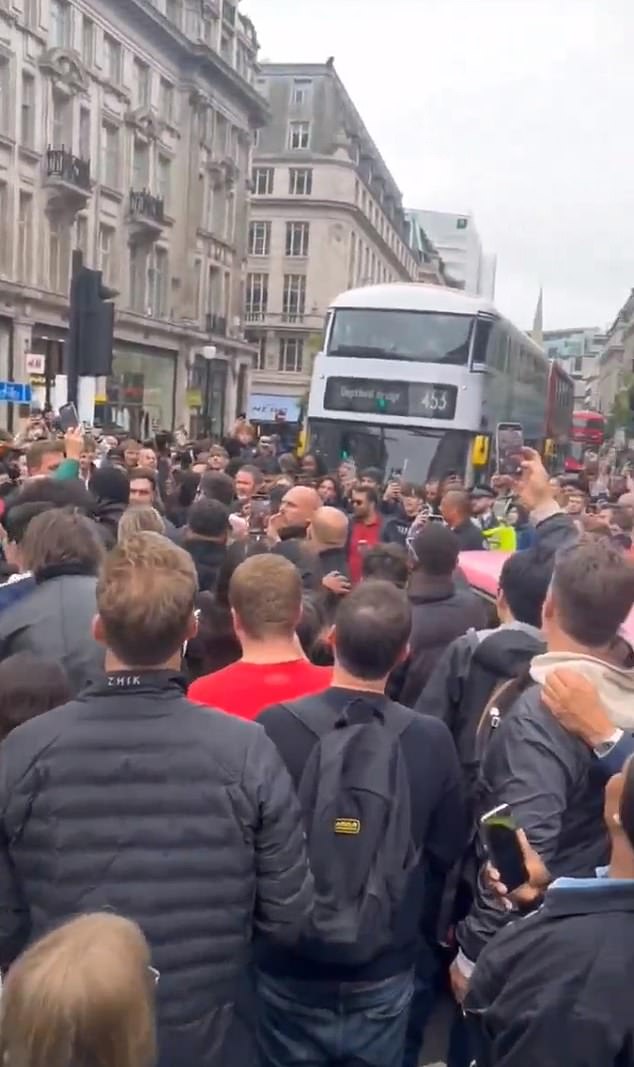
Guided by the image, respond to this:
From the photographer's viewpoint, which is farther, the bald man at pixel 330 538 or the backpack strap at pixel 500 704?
the bald man at pixel 330 538

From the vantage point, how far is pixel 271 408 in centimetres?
5719

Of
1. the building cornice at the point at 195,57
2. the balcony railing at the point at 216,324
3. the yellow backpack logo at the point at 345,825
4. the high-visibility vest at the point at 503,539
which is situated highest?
the building cornice at the point at 195,57

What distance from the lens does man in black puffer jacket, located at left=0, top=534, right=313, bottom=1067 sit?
2377 mm

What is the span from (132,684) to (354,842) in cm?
77

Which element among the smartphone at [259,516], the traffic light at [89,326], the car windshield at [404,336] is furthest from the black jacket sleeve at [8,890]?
the car windshield at [404,336]

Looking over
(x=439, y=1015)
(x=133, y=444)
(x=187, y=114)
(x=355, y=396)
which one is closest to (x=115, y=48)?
(x=187, y=114)

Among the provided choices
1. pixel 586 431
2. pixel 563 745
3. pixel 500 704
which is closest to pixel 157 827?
pixel 563 745

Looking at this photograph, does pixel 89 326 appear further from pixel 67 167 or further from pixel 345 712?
pixel 67 167

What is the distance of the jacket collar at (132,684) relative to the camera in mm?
2459

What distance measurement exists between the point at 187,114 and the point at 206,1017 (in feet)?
142

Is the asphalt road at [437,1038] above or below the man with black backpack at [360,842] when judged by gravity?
below

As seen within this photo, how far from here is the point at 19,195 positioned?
3097cm

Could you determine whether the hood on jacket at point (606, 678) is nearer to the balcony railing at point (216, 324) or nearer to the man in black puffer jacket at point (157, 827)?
the man in black puffer jacket at point (157, 827)

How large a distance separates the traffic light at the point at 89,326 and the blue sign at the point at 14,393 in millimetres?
7774
